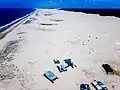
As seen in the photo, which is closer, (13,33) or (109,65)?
(109,65)

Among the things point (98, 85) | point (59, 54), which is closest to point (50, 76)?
point (98, 85)

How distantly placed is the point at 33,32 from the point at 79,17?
1.80 m

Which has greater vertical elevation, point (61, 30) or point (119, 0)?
point (119, 0)

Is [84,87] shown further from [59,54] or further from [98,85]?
[59,54]

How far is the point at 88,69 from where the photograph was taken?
9.70 ft

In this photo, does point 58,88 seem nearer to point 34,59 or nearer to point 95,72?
point 95,72

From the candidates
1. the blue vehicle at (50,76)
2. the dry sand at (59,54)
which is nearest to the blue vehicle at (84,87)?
the dry sand at (59,54)

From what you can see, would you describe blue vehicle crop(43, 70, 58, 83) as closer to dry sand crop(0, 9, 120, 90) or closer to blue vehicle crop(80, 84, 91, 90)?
dry sand crop(0, 9, 120, 90)

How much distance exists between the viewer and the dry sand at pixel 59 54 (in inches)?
105

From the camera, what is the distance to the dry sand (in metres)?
2.67

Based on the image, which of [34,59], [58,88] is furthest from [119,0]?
[58,88]

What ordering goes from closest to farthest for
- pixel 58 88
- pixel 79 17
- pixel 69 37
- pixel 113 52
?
pixel 58 88
pixel 113 52
pixel 69 37
pixel 79 17

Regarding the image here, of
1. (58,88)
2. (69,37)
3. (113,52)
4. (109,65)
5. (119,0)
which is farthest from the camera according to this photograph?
(69,37)

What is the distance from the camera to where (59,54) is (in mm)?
3424
